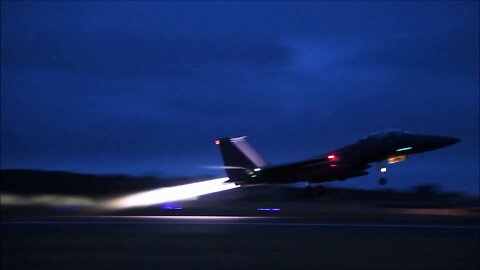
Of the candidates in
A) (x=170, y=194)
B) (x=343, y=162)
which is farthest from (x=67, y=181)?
(x=343, y=162)

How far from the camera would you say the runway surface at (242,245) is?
11961 mm

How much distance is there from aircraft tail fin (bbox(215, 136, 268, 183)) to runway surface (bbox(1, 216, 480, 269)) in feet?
41.9

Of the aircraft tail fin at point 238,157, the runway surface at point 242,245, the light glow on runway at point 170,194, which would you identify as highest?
the aircraft tail fin at point 238,157

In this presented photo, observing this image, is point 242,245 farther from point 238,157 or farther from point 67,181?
point 67,181

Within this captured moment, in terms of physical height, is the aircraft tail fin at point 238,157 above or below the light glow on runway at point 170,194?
above

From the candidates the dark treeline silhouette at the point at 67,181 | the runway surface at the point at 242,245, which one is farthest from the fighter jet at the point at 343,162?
the runway surface at the point at 242,245

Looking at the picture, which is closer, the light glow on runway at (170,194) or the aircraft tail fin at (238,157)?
the light glow on runway at (170,194)

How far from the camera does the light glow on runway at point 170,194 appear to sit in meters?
25.8

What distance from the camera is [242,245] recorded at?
45.4 ft

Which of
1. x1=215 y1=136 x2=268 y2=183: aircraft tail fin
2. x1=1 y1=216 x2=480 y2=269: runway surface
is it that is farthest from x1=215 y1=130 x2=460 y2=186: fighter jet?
x1=1 y1=216 x2=480 y2=269: runway surface

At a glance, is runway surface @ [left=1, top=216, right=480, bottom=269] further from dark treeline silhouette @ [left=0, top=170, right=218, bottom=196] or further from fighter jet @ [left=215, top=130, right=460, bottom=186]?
dark treeline silhouette @ [left=0, top=170, right=218, bottom=196]

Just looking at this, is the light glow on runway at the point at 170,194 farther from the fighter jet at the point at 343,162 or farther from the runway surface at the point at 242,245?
the runway surface at the point at 242,245

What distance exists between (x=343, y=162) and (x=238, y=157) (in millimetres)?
5778

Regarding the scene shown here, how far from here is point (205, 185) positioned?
31.4 meters
